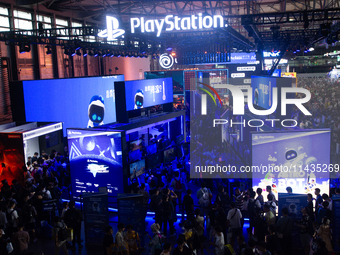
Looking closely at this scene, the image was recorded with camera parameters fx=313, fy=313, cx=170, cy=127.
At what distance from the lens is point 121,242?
554cm

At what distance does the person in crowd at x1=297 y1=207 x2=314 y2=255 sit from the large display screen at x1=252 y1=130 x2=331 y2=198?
84.0 inches

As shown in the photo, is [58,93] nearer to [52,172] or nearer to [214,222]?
[52,172]

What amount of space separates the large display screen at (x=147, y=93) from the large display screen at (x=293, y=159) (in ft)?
20.7

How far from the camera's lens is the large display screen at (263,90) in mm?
Result: 10798

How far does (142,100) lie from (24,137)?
500 centimetres

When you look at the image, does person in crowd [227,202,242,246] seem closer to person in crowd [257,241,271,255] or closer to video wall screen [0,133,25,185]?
person in crowd [257,241,271,255]

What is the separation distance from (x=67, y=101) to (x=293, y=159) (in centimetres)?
1112

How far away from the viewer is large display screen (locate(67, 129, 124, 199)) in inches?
347

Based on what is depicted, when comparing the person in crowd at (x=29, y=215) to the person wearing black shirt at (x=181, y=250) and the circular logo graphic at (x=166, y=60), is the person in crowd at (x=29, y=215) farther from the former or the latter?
the circular logo graphic at (x=166, y=60)

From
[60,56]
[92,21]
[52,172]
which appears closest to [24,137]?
[52,172]

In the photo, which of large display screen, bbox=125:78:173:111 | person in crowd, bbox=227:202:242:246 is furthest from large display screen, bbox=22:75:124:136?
person in crowd, bbox=227:202:242:246

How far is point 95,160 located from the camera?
29.6 ft

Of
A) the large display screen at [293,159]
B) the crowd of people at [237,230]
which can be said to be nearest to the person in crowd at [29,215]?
the crowd of people at [237,230]

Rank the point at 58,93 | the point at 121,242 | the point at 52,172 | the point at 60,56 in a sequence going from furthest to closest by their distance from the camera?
the point at 60,56, the point at 58,93, the point at 52,172, the point at 121,242
